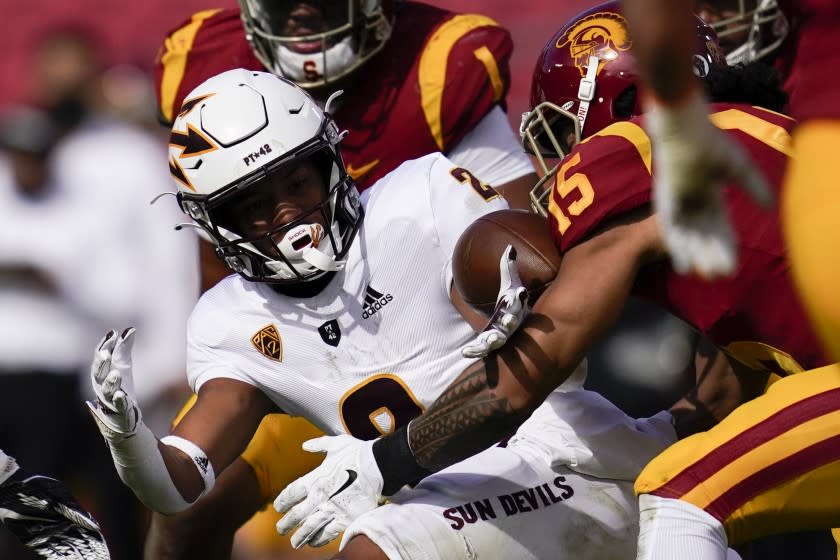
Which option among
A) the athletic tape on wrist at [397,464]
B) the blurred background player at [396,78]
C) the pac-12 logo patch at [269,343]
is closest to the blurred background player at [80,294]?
the blurred background player at [396,78]

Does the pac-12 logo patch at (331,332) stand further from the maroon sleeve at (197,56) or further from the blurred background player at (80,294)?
the blurred background player at (80,294)

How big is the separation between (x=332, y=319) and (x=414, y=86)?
3.13 feet

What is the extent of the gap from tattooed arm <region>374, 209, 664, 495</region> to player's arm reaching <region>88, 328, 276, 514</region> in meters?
0.60

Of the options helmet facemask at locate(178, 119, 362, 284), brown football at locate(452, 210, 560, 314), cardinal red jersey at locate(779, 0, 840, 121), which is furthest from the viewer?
helmet facemask at locate(178, 119, 362, 284)

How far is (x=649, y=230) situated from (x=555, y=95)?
79 cm

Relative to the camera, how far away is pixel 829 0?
7.20 feet

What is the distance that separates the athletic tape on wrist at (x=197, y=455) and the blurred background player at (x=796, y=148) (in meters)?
1.39

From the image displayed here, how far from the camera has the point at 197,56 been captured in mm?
4152

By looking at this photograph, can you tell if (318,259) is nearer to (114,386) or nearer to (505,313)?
(114,386)

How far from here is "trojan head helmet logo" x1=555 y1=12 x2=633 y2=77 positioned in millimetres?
3193

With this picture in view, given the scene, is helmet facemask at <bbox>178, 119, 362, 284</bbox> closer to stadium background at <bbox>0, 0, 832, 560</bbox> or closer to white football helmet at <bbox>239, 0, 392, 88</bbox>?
white football helmet at <bbox>239, 0, 392, 88</bbox>

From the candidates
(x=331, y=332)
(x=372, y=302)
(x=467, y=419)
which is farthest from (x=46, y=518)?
(x=467, y=419)

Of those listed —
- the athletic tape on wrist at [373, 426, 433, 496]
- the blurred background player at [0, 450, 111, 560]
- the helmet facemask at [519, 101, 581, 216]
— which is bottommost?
the blurred background player at [0, 450, 111, 560]

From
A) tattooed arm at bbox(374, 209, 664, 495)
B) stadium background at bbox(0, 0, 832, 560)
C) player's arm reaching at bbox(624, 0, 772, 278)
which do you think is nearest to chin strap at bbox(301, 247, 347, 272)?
tattooed arm at bbox(374, 209, 664, 495)
